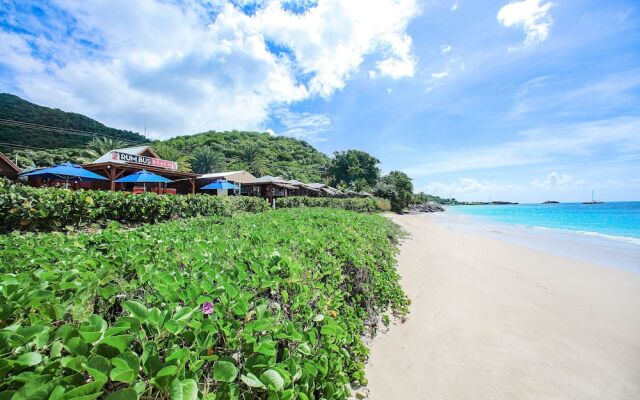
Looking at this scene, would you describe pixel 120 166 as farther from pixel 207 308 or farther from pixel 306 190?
pixel 306 190

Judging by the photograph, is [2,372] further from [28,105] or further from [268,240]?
[28,105]

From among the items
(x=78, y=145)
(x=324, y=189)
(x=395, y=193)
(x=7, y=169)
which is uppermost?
(x=78, y=145)

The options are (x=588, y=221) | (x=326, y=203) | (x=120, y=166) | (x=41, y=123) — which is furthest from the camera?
(x=41, y=123)

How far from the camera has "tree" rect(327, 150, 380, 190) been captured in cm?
5988

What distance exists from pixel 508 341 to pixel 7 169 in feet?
105

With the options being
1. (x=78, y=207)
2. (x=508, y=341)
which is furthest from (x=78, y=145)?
(x=508, y=341)

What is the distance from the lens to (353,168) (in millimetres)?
58375

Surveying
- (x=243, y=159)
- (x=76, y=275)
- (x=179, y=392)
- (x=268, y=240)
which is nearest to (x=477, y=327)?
(x=268, y=240)

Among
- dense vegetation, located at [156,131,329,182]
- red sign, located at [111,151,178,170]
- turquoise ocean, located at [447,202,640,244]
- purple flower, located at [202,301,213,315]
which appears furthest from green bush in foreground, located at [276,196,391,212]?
dense vegetation, located at [156,131,329,182]

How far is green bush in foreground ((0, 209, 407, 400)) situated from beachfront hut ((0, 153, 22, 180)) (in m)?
27.9

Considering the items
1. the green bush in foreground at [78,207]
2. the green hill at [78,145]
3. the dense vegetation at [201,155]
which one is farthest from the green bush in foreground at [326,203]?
the green hill at [78,145]

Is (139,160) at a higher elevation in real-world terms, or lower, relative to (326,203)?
higher

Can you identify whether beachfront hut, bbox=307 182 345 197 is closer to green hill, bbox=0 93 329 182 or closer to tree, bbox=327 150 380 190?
green hill, bbox=0 93 329 182

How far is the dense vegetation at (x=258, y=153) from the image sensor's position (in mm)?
54594
